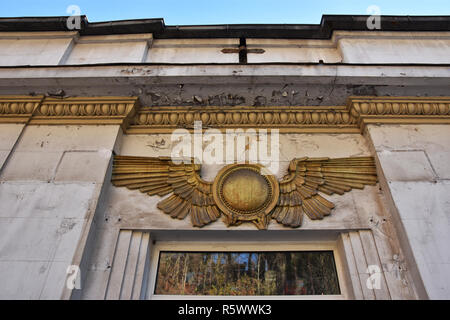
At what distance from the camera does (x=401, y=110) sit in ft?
10.3

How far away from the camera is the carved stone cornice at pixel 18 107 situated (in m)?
3.22

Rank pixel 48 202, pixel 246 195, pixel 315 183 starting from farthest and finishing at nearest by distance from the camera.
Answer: pixel 315 183
pixel 246 195
pixel 48 202

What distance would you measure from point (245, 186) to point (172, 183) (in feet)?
2.37

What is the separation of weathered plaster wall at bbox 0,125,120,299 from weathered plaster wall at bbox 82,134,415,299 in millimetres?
207

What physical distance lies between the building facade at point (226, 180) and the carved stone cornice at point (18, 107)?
0.05ft

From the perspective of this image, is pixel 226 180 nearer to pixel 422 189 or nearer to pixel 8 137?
pixel 422 189

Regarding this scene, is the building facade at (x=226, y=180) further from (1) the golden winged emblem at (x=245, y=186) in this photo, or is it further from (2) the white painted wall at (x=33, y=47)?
(2) the white painted wall at (x=33, y=47)

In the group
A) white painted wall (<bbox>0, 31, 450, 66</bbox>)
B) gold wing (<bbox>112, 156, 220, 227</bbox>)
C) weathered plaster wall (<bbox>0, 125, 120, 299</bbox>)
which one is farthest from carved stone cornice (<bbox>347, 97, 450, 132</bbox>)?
weathered plaster wall (<bbox>0, 125, 120, 299</bbox>)

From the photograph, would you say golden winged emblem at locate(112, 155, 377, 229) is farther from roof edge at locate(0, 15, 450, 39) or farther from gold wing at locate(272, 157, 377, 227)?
roof edge at locate(0, 15, 450, 39)

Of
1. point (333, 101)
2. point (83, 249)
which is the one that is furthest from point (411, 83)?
point (83, 249)

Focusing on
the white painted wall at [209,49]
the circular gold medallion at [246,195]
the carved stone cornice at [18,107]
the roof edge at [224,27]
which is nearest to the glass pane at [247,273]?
the circular gold medallion at [246,195]

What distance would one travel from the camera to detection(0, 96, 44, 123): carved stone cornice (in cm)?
322

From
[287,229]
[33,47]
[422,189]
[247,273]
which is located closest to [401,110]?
[422,189]
